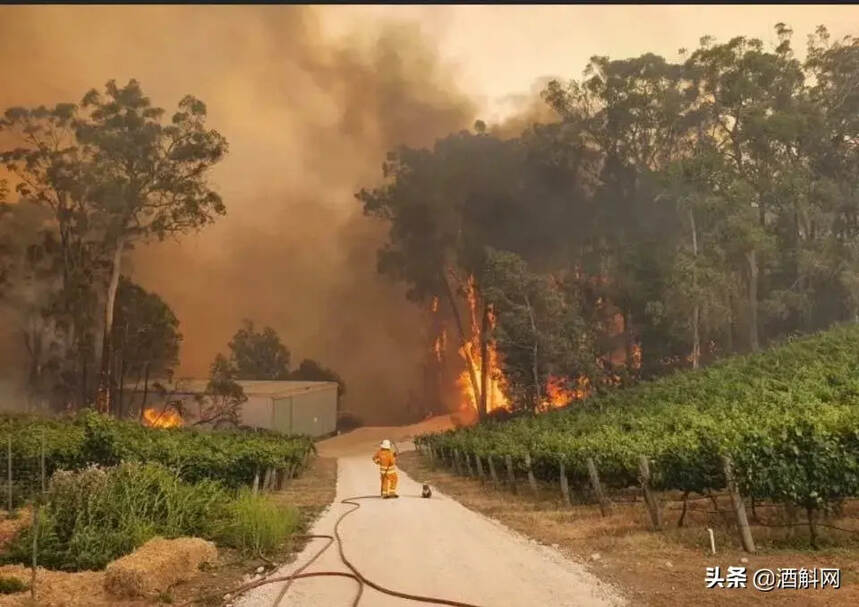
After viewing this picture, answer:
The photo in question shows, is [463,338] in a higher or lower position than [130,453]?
higher

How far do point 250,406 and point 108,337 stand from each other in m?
10.7

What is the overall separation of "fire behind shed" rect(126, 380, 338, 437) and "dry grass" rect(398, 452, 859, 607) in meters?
33.5

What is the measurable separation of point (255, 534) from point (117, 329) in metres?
42.8

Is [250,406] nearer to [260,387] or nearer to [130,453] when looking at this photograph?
[260,387]

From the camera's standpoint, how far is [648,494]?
12938 millimetres

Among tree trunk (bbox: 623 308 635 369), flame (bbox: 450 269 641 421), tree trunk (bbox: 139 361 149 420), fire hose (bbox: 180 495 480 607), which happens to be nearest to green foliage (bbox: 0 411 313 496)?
fire hose (bbox: 180 495 480 607)

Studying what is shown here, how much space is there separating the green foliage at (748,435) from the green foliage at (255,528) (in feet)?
24.7

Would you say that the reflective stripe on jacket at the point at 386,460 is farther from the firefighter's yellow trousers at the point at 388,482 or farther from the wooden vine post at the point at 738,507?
the wooden vine post at the point at 738,507

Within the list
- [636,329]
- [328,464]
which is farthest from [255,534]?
[636,329]

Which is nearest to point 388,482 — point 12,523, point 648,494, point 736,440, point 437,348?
point 648,494

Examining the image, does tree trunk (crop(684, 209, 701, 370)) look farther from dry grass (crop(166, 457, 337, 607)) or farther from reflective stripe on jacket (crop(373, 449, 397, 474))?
dry grass (crop(166, 457, 337, 607))

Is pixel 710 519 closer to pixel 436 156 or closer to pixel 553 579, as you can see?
pixel 553 579

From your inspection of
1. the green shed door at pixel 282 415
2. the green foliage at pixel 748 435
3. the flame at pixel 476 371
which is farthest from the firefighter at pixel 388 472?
the flame at pixel 476 371

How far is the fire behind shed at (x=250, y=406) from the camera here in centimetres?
4791
